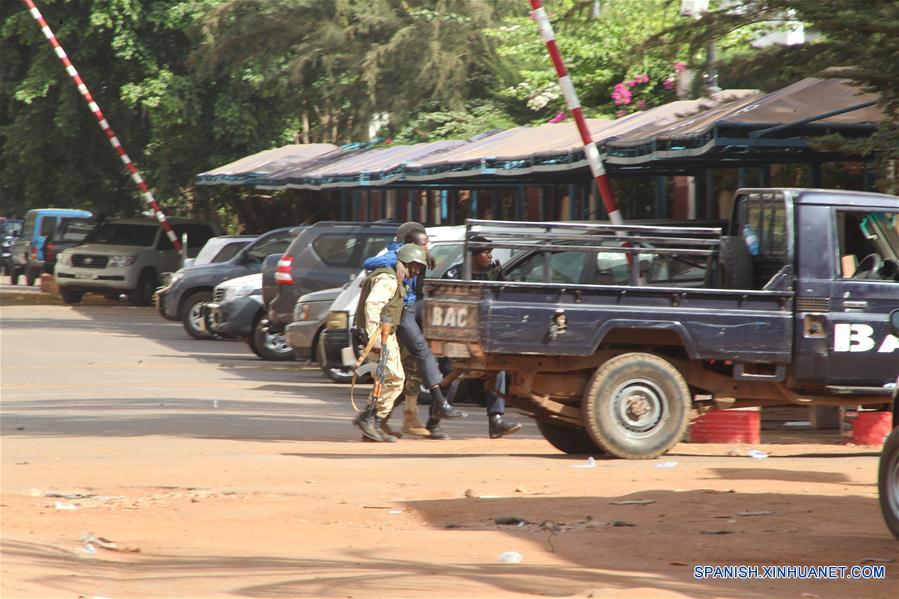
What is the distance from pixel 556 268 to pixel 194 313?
14450mm

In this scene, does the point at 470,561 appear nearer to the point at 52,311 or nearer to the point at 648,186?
the point at 648,186

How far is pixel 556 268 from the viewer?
14.2 metres

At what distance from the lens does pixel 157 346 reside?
1009 inches

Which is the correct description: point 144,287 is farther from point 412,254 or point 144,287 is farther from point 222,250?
point 412,254

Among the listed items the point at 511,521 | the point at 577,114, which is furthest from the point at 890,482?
the point at 577,114

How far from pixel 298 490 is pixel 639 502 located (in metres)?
2.22

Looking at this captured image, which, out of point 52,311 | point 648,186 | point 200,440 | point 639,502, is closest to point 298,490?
point 639,502

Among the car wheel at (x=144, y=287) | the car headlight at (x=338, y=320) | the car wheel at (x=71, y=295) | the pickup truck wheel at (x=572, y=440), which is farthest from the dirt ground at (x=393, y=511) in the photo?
the car wheel at (x=71, y=295)

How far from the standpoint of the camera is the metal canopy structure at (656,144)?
15.9m

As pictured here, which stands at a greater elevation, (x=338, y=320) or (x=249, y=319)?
(x=338, y=320)

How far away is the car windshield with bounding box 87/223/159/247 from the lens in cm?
3666

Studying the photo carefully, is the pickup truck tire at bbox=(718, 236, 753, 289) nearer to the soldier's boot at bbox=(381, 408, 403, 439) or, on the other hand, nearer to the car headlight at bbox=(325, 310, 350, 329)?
the soldier's boot at bbox=(381, 408, 403, 439)

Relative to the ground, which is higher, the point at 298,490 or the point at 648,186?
the point at 648,186

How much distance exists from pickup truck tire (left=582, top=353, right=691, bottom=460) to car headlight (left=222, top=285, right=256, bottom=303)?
471 inches
